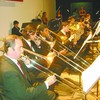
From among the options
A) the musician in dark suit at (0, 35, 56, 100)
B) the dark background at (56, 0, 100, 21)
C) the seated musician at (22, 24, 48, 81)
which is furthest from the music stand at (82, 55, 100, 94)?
the dark background at (56, 0, 100, 21)

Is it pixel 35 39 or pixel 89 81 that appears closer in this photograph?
pixel 89 81

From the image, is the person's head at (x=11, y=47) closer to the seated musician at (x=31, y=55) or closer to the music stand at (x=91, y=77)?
the music stand at (x=91, y=77)

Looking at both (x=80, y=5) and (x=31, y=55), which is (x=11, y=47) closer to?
(x=31, y=55)

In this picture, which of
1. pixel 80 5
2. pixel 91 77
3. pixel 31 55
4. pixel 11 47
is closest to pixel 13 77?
pixel 11 47

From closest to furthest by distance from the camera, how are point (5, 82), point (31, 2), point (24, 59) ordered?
point (5, 82), point (24, 59), point (31, 2)

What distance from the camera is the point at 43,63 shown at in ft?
14.3

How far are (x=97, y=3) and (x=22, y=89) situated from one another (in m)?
15.1

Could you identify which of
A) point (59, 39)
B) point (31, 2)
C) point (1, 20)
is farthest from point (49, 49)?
point (31, 2)

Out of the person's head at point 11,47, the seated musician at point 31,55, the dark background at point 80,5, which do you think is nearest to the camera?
the person's head at point 11,47

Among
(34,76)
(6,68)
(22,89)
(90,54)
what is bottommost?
(90,54)

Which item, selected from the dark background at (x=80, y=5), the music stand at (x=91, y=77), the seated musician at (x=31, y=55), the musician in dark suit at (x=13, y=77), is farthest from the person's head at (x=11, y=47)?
the dark background at (x=80, y=5)

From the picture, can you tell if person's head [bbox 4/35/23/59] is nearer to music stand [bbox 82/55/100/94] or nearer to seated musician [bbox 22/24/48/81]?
music stand [bbox 82/55/100/94]

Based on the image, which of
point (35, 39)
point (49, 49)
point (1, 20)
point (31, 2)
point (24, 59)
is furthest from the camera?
point (31, 2)

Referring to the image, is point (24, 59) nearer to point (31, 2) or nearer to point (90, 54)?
point (90, 54)
